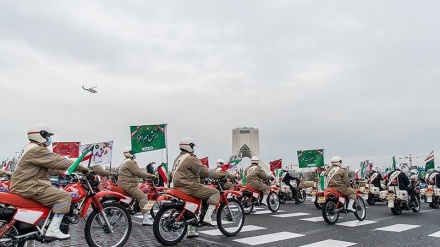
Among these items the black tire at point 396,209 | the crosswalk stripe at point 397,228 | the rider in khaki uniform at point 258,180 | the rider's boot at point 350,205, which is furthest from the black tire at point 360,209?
the rider in khaki uniform at point 258,180

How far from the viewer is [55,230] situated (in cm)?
478

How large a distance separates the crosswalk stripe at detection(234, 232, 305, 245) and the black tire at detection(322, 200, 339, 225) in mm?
1651

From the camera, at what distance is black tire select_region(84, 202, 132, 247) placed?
213 inches

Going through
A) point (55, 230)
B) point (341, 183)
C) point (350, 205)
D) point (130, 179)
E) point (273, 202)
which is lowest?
point (273, 202)

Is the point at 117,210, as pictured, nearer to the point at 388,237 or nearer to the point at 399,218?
the point at 388,237

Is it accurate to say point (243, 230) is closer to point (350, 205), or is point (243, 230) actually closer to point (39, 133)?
point (350, 205)

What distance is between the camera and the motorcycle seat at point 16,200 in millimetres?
4575

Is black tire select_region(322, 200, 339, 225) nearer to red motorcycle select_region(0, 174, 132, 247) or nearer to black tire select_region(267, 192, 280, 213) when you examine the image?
black tire select_region(267, 192, 280, 213)

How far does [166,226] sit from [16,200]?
2.51m

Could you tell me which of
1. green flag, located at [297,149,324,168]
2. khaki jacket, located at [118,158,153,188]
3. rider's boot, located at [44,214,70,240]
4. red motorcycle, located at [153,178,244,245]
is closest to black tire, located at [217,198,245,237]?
red motorcycle, located at [153,178,244,245]

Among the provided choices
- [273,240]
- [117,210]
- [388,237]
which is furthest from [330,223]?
[117,210]

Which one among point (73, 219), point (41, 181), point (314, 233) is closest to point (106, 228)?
point (73, 219)

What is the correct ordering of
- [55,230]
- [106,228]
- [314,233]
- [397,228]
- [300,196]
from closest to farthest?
1. [55,230]
2. [106,228]
3. [314,233]
4. [397,228]
5. [300,196]

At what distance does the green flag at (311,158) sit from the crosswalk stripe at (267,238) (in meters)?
15.0
